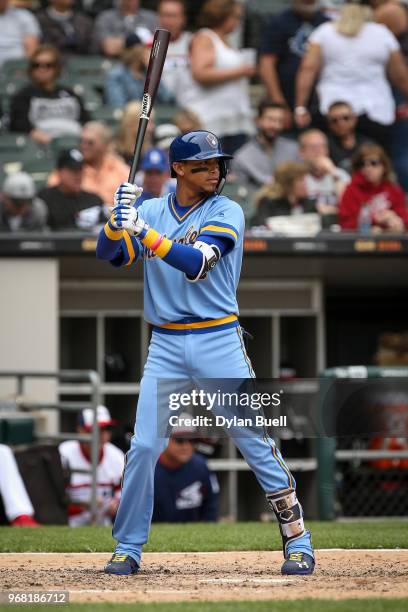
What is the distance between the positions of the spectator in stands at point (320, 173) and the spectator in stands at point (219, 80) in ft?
2.61

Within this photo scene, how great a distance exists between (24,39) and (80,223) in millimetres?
3459

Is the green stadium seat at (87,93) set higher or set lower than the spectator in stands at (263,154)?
higher

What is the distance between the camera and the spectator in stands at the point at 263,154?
1086 centimetres

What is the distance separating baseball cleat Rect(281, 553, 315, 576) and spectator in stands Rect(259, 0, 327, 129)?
25.2 ft

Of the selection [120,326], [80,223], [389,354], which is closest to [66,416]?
[120,326]

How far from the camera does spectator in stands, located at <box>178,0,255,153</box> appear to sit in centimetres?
1129

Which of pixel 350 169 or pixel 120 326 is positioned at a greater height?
pixel 350 169

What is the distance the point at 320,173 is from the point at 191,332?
241 inches

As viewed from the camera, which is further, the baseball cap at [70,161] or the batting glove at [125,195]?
the baseball cap at [70,161]

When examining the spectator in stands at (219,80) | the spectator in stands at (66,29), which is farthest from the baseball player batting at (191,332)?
the spectator in stands at (66,29)

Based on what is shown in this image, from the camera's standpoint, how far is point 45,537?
249 inches

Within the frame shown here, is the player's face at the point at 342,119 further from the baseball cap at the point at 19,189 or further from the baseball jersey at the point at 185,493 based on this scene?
the baseball jersey at the point at 185,493

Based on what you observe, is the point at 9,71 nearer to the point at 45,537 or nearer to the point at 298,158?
the point at 298,158

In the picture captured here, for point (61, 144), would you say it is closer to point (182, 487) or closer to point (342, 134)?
point (342, 134)
